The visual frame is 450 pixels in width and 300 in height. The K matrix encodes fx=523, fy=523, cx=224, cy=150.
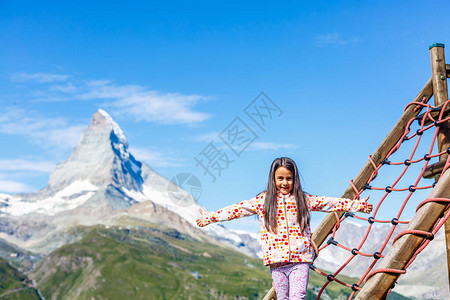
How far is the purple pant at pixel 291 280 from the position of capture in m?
6.21

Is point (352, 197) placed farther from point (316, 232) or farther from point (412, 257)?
point (412, 257)

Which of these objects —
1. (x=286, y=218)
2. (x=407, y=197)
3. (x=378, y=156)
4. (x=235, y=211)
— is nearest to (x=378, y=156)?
(x=378, y=156)

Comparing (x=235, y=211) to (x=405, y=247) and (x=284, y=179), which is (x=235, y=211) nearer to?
(x=284, y=179)

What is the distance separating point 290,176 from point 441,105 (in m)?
3.40

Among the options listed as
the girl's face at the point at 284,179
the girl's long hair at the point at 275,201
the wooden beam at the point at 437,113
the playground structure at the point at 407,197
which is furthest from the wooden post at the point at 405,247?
the wooden beam at the point at 437,113

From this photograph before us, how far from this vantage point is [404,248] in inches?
211

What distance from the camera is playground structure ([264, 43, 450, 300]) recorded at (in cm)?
533

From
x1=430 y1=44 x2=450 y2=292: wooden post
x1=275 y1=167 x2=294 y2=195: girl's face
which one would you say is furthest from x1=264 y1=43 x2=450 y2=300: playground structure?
x1=275 y1=167 x2=294 y2=195: girl's face

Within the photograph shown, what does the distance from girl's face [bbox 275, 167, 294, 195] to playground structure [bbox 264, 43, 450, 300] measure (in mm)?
1195

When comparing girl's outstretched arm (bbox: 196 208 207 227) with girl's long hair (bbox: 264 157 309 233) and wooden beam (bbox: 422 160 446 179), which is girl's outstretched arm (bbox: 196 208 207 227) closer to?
girl's long hair (bbox: 264 157 309 233)

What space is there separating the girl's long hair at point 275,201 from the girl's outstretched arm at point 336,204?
0.15 metres

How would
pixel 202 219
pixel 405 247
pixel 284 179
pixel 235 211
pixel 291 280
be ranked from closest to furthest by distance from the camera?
pixel 405 247 < pixel 291 280 < pixel 284 179 < pixel 235 211 < pixel 202 219

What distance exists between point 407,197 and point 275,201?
1.80 meters

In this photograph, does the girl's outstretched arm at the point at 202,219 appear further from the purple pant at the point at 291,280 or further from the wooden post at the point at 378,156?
the wooden post at the point at 378,156
